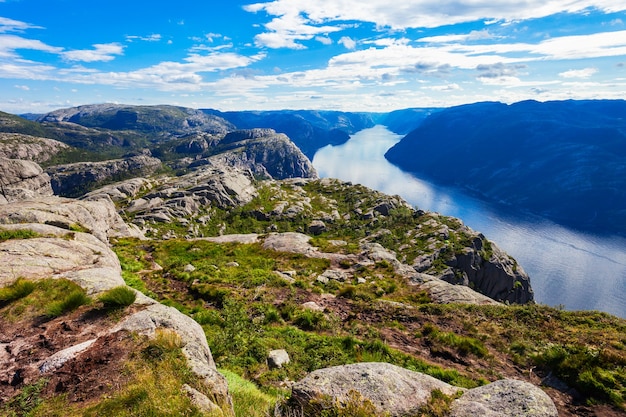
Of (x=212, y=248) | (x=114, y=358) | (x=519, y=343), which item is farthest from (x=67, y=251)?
(x=519, y=343)

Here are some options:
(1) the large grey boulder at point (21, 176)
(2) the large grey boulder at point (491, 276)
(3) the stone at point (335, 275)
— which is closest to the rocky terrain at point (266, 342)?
(3) the stone at point (335, 275)

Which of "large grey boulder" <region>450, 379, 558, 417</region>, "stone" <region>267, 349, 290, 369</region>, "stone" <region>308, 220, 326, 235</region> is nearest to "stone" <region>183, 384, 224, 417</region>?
"stone" <region>267, 349, 290, 369</region>

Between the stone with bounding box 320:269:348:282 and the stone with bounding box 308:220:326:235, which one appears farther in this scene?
the stone with bounding box 308:220:326:235

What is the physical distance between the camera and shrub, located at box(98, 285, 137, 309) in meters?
12.2

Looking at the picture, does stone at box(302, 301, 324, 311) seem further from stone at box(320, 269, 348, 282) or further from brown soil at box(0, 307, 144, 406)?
brown soil at box(0, 307, 144, 406)

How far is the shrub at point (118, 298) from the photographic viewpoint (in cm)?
1220

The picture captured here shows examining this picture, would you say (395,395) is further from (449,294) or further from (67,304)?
(449,294)

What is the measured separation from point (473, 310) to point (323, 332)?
12.4 m

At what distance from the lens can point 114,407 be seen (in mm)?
7441

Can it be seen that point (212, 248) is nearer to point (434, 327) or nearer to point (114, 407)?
point (434, 327)

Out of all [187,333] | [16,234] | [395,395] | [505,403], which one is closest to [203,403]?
[187,333]

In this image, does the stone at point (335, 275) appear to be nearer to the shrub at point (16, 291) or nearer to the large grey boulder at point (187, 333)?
the large grey boulder at point (187, 333)

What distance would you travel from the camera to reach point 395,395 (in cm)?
989

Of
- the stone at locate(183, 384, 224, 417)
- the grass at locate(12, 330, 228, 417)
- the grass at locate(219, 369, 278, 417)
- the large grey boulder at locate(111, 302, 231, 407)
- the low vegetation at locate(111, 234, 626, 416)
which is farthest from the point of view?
the low vegetation at locate(111, 234, 626, 416)
